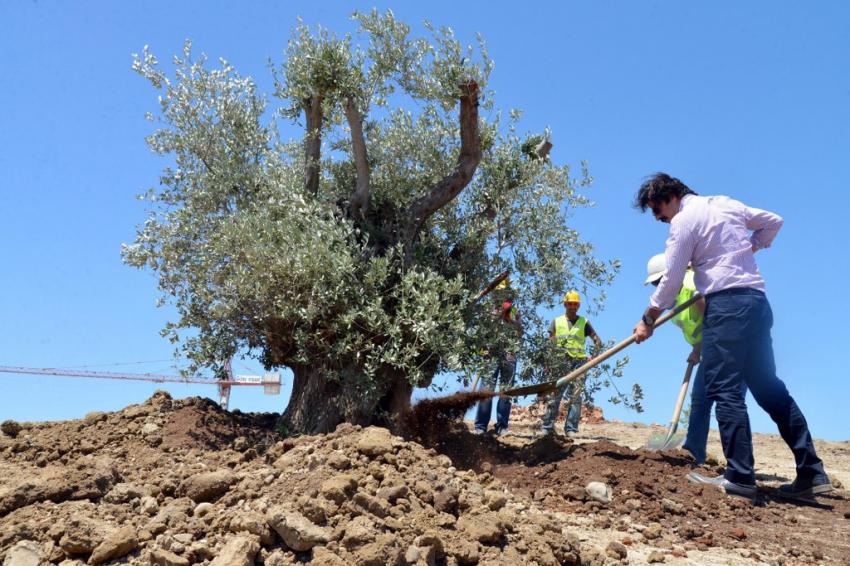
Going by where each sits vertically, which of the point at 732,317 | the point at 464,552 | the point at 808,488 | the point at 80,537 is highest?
the point at 732,317

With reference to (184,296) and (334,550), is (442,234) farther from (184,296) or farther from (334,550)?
(334,550)

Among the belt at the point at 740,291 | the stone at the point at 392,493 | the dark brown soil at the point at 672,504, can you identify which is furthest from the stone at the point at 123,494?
the belt at the point at 740,291

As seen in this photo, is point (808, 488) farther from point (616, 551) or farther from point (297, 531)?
point (297, 531)

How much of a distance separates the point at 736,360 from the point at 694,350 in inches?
105

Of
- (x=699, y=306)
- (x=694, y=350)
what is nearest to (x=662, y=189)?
(x=699, y=306)

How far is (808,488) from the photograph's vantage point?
7.10 m

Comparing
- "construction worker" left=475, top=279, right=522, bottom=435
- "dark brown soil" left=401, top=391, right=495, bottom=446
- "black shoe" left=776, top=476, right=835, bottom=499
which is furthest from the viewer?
"construction worker" left=475, top=279, right=522, bottom=435

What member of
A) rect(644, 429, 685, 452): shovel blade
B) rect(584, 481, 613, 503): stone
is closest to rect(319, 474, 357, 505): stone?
rect(584, 481, 613, 503): stone

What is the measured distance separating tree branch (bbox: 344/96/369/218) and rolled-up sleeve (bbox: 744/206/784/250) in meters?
4.24

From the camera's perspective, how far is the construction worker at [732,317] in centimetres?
667

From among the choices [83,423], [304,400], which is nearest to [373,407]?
[304,400]

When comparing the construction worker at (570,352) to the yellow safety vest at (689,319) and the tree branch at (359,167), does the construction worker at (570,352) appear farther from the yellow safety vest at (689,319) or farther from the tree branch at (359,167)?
the tree branch at (359,167)

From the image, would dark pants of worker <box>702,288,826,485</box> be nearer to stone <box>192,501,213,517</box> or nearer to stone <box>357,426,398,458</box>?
stone <box>357,426,398,458</box>

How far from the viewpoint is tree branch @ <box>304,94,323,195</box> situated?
9344 mm
